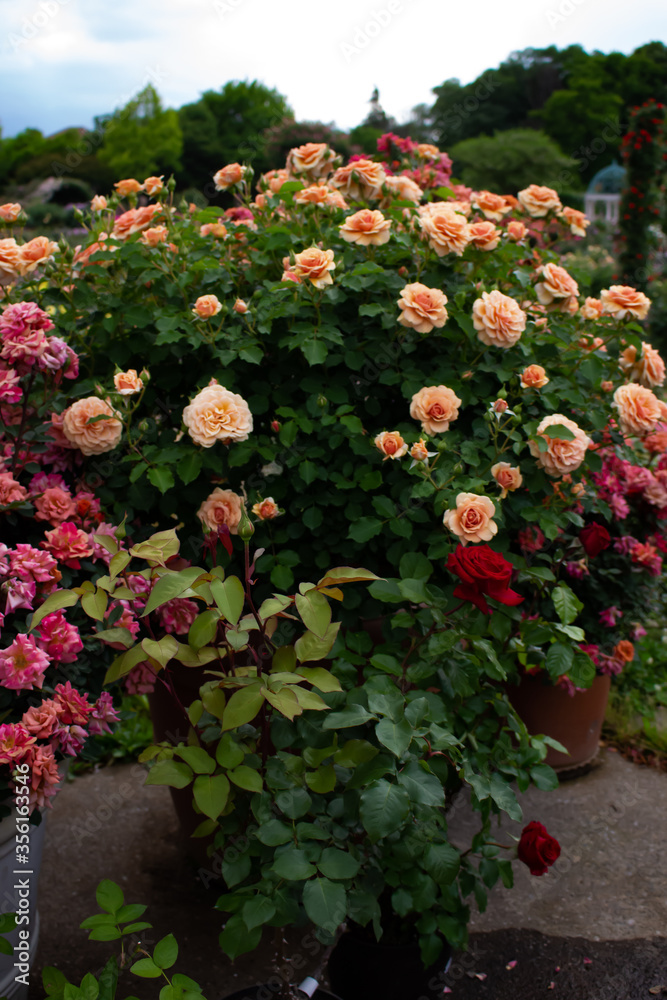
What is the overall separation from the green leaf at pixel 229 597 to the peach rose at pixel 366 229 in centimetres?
106

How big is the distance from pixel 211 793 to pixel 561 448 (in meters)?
1.09

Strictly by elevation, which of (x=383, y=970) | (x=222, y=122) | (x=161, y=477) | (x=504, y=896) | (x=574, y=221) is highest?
(x=222, y=122)

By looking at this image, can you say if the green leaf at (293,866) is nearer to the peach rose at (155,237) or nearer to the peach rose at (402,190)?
the peach rose at (155,237)

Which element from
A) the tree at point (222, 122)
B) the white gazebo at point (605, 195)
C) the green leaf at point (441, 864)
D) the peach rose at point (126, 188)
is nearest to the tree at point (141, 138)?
the tree at point (222, 122)

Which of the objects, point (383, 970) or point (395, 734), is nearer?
point (395, 734)

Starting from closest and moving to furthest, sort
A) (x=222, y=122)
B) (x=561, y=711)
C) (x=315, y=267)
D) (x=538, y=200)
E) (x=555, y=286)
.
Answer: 1. (x=315, y=267)
2. (x=555, y=286)
3. (x=538, y=200)
4. (x=561, y=711)
5. (x=222, y=122)

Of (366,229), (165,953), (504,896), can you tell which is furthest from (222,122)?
(165,953)

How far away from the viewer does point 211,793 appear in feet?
4.03

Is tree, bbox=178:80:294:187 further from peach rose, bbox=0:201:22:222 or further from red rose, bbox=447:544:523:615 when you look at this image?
red rose, bbox=447:544:523:615

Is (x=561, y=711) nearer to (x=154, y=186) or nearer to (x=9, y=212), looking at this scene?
(x=154, y=186)

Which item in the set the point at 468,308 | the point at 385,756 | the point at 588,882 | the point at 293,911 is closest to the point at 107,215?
the point at 468,308

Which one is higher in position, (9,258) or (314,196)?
(314,196)

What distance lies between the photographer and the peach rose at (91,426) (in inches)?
70.1

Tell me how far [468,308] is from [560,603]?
33.3 inches
